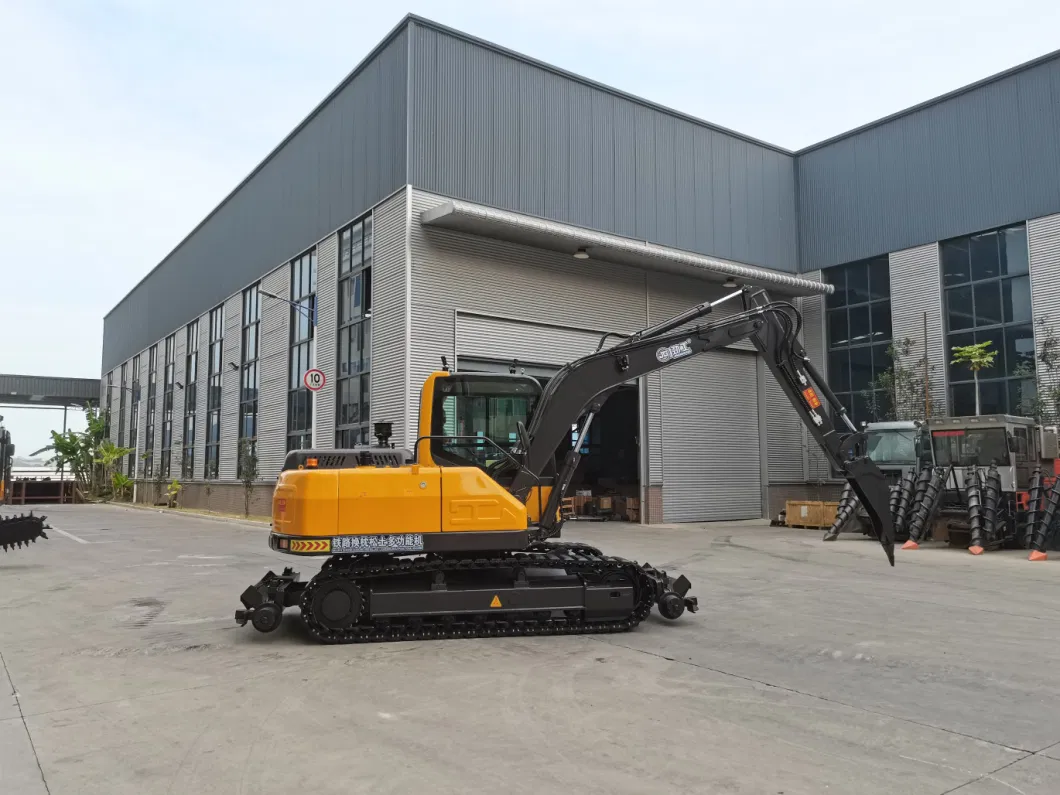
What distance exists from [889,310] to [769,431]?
6.00m

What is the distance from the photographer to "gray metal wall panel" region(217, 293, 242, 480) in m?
33.4

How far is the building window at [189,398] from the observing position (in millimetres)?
39344

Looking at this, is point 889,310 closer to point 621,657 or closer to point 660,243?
point 660,243

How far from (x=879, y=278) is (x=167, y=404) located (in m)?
36.7

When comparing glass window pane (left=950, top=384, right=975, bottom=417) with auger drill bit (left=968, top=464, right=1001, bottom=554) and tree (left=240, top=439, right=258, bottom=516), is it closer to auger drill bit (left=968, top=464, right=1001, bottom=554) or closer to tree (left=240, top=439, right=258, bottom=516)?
auger drill bit (left=968, top=464, right=1001, bottom=554)

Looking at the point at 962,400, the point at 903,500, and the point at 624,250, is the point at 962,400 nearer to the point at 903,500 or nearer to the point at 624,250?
the point at 903,500

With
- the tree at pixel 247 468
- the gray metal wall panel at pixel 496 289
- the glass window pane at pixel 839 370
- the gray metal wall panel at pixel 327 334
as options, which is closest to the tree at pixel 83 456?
the tree at pixel 247 468

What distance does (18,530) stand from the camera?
45.5ft

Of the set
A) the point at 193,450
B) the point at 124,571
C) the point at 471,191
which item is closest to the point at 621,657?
the point at 124,571

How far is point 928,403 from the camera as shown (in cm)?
A: 2439

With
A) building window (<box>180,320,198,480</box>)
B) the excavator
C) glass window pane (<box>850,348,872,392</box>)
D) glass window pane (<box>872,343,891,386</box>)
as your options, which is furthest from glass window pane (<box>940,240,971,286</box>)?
building window (<box>180,320,198,480</box>)

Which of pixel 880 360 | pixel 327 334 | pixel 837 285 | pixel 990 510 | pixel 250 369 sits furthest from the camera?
pixel 250 369

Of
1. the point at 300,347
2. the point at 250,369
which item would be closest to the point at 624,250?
the point at 300,347

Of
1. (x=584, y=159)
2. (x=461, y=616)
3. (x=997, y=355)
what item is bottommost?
(x=461, y=616)
